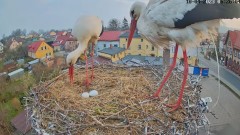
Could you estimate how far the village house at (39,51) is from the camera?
1316cm

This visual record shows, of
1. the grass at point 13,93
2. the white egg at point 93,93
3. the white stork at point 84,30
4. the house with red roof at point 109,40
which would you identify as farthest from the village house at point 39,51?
the white egg at point 93,93

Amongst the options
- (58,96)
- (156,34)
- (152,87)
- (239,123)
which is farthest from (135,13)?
(239,123)

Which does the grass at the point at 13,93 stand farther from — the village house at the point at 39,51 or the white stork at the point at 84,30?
the white stork at the point at 84,30

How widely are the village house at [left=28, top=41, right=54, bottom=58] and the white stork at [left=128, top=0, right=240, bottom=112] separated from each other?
11492mm

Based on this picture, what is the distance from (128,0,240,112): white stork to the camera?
1.81 metres

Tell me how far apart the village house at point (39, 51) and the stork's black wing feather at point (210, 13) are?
11.7 metres

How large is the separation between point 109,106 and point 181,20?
0.75 meters

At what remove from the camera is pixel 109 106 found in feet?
6.91

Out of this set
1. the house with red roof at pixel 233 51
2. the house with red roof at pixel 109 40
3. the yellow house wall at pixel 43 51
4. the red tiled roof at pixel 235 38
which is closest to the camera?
the house with red roof at pixel 233 51

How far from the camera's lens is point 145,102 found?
2109mm

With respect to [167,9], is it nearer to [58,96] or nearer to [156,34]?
[156,34]

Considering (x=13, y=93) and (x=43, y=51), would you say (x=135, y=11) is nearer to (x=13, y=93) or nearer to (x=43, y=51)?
(x=13, y=93)

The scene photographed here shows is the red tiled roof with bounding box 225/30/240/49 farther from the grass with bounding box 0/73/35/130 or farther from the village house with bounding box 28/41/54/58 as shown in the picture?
the village house with bounding box 28/41/54/58

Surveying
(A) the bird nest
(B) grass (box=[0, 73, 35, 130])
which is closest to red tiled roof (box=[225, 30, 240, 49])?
(B) grass (box=[0, 73, 35, 130])
